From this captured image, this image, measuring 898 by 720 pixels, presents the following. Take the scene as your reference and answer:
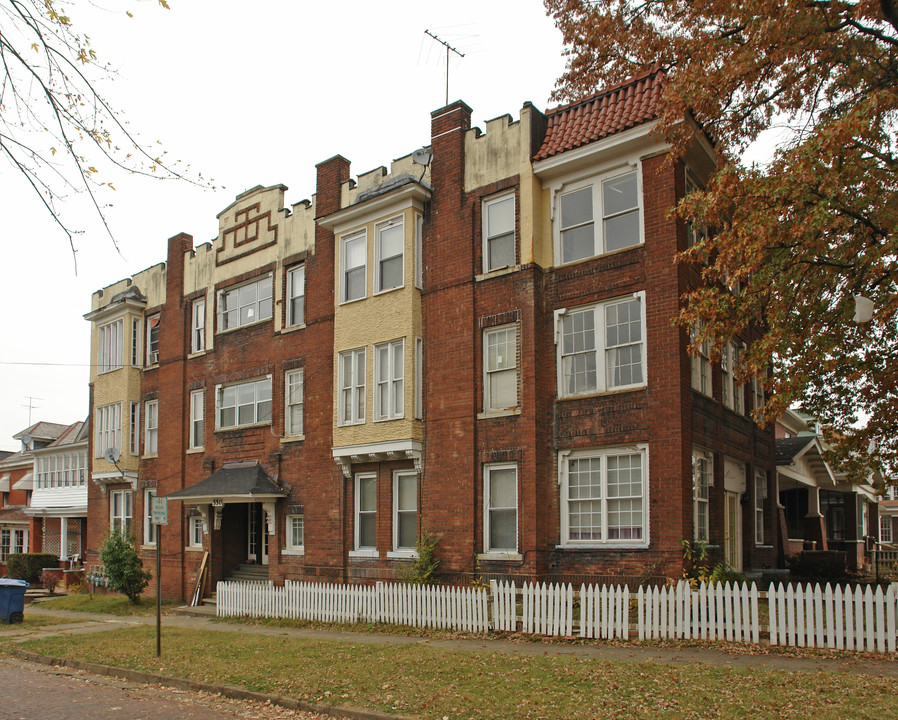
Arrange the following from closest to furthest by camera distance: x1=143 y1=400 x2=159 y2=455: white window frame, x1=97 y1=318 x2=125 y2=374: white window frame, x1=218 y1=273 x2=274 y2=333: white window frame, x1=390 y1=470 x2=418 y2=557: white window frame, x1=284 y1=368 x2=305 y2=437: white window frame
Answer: x1=390 y1=470 x2=418 y2=557: white window frame → x1=284 y1=368 x2=305 y2=437: white window frame → x1=218 y1=273 x2=274 y2=333: white window frame → x1=143 y1=400 x2=159 y2=455: white window frame → x1=97 y1=318 x2=125 y2=374: white window frame

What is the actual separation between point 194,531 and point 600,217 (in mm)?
16566

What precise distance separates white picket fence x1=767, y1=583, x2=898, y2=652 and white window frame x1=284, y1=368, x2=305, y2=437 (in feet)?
46.2

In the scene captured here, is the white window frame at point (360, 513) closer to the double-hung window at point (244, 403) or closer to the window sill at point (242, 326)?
the double-hung window at point (244, 403)

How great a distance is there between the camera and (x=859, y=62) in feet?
52.1

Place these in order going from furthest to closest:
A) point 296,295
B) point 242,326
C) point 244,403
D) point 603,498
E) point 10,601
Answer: point 242,326 → point 244,403 → point 296,295 → point 10,601 → point 603,498

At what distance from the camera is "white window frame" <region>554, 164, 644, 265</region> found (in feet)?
59.0

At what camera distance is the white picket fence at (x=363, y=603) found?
55.9 ft

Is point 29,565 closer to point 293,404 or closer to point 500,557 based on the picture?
point 293,404

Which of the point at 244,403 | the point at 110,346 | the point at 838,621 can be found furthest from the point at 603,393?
the point at 110,346

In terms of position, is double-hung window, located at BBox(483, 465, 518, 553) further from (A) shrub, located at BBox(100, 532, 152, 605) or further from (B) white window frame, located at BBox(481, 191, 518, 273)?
(A) shrub, located at BBox(100, 532, 152, 605)

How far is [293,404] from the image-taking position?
950 inches

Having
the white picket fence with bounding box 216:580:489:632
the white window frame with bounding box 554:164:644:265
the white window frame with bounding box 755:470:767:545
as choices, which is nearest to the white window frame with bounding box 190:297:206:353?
the white picket fence with bounding box 216:580:489:632

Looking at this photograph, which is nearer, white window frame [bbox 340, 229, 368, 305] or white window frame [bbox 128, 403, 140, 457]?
white window frame [bbox 340, 229, 368, 305]

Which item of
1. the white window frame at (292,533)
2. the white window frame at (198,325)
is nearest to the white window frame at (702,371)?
the white window frame at (292,533)
